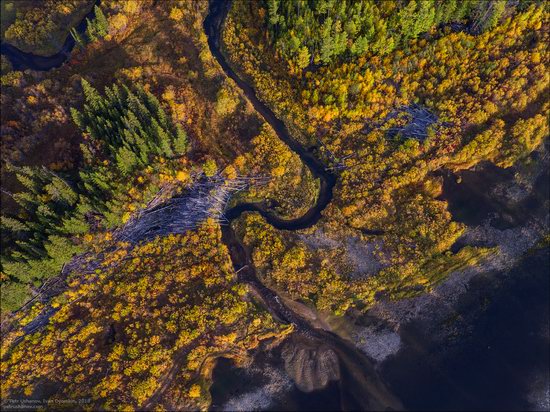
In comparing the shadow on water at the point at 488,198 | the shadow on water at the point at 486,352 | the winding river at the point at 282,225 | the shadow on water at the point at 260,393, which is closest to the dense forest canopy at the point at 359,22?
the winding river at the point at 282,225

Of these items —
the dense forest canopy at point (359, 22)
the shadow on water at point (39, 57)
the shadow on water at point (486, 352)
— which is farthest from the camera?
the shadow on water at point (39, 57)

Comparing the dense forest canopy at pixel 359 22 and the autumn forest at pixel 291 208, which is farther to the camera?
the dense forest canopy at pixel 359 22

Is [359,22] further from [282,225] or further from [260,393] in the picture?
[260,393]

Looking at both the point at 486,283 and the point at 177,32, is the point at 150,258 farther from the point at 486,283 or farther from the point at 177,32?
the point at 486,283

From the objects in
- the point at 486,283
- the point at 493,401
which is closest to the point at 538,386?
the point at 493,401

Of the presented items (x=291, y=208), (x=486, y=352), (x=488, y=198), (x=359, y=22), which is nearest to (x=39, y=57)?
(x=291, y=208)

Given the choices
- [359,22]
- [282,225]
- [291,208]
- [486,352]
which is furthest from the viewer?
[282,225]

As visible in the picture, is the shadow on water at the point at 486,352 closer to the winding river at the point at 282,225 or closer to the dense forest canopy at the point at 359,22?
the winding river at the point at 282,225
